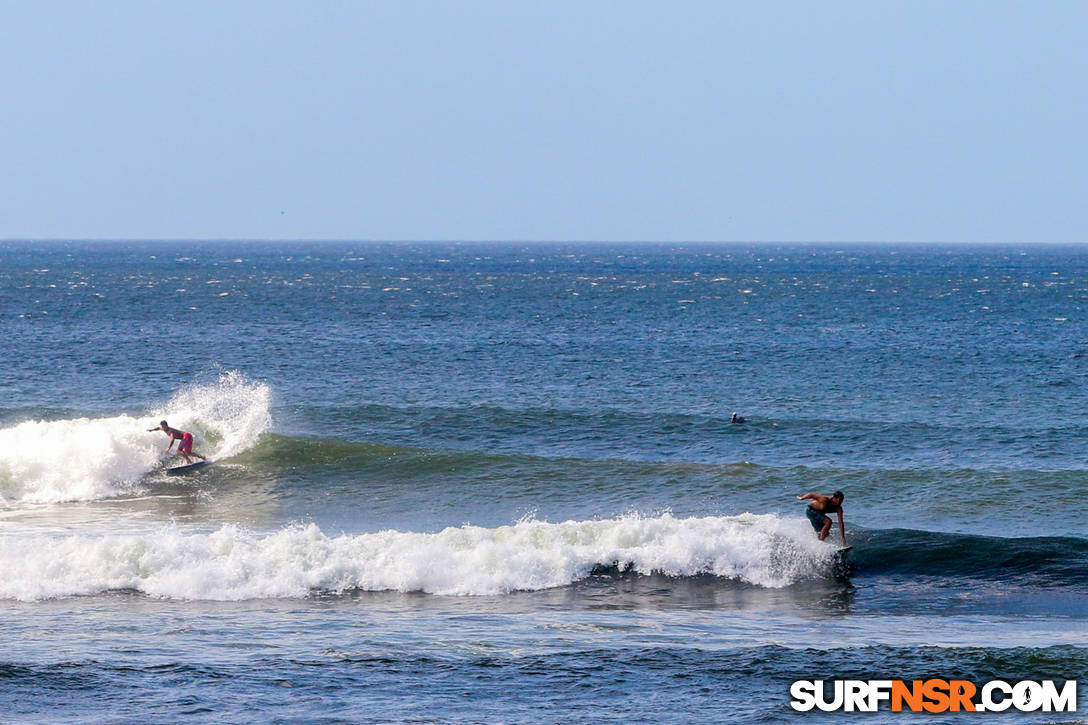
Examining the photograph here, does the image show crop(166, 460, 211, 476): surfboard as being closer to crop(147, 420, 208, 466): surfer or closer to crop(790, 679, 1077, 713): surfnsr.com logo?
crop(147, 420, 208, 466): surfer

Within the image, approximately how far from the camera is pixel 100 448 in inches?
1222

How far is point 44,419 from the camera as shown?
3750cm

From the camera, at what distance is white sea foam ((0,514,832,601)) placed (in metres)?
20.6

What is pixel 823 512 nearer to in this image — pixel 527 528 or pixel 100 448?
pixel 527 528

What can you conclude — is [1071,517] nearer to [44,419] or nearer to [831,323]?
[44,419]

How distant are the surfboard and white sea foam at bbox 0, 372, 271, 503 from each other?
54cm

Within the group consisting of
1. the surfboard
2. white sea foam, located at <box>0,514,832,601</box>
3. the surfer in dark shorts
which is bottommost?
the surfboard

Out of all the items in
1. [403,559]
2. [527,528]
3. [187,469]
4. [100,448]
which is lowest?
[187,469]

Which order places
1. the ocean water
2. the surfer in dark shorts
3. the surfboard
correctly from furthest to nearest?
the surfboard, the surfer in dark shorts, the ocean water

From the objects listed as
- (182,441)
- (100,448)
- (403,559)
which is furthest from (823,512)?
(100,448)

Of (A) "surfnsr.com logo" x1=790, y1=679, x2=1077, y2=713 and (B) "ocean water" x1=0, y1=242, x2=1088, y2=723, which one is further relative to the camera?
(B) "ocean water" x1=0, y1=242, x2=1088, y2=723

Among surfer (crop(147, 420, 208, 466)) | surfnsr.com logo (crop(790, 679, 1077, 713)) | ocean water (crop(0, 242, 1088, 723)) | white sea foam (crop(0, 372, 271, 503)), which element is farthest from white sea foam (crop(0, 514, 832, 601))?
surfer (crop(147, 420, 208, 466))

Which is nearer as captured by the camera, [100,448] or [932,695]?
[932,695]

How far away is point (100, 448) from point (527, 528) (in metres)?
13.3
